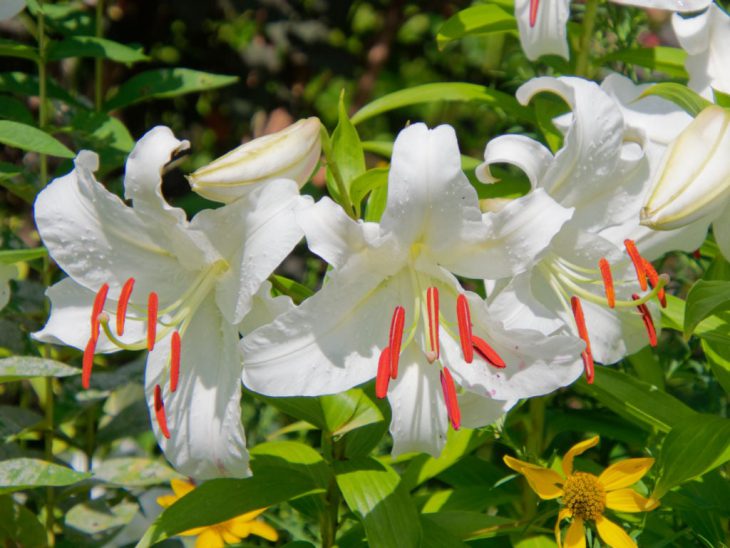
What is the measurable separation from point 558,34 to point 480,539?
54 centimetres

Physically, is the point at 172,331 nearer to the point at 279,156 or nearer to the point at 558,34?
the point at 279,156

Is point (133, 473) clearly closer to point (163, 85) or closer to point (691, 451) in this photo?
point (163, 85)

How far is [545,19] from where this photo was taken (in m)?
1.16

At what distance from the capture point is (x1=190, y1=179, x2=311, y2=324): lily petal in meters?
0.89

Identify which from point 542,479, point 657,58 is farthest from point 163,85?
point 542,479

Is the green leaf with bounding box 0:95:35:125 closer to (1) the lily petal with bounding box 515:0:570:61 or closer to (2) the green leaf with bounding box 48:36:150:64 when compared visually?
(2) the green leaf with bounding box 48:36:150:64

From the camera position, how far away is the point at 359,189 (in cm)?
101

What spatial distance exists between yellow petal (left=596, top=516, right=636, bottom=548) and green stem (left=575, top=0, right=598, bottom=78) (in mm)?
561

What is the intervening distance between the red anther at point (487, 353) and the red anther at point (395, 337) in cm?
7

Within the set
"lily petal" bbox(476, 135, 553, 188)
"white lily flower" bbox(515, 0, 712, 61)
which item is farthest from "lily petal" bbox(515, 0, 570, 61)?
"lily petal" bbox(476, 135, 553, 188)

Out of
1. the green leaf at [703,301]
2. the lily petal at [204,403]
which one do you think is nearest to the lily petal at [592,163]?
the green leaf at [703,301]

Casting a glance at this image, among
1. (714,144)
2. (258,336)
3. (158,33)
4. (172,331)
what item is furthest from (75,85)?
(714,144)

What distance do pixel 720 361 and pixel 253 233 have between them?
50cm

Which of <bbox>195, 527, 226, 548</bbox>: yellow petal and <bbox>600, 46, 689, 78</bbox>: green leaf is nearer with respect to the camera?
<bbox>195, 527, 226, 548</bbox>: yellow petal
